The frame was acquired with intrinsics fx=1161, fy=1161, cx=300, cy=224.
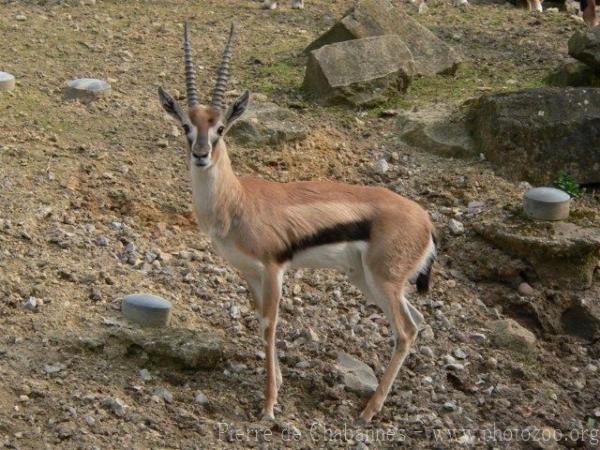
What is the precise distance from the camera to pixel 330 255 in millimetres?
7281

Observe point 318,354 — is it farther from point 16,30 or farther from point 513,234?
point 16,30

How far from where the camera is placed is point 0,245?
7.96 m

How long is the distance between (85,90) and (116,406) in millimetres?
4217

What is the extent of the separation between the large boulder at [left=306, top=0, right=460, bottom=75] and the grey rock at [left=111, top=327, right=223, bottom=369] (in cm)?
511

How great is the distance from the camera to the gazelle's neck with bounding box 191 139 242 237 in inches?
281

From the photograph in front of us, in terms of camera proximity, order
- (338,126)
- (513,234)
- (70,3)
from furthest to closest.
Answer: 1. (70,3)
2. (338,126)
3. (513,234)

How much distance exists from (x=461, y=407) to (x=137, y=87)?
4.77 meters

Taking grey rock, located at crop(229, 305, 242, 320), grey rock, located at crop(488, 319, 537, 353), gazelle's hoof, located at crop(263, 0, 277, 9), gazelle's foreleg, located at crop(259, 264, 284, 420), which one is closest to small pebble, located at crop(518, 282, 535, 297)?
grey rock, located at crop(488, 319, 537, 353)

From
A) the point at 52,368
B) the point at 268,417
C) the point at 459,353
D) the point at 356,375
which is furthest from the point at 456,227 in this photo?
the point at 52,368

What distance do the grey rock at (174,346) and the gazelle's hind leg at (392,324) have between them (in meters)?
1.03

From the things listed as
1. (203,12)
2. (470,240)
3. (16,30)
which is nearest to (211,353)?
(470,240)

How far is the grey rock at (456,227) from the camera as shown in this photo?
9336 mm

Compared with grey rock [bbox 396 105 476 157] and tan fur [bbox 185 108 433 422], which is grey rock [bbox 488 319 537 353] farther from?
grey rock [bbox 396 105 476 157]

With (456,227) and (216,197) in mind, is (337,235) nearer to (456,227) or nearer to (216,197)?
(216,197)
